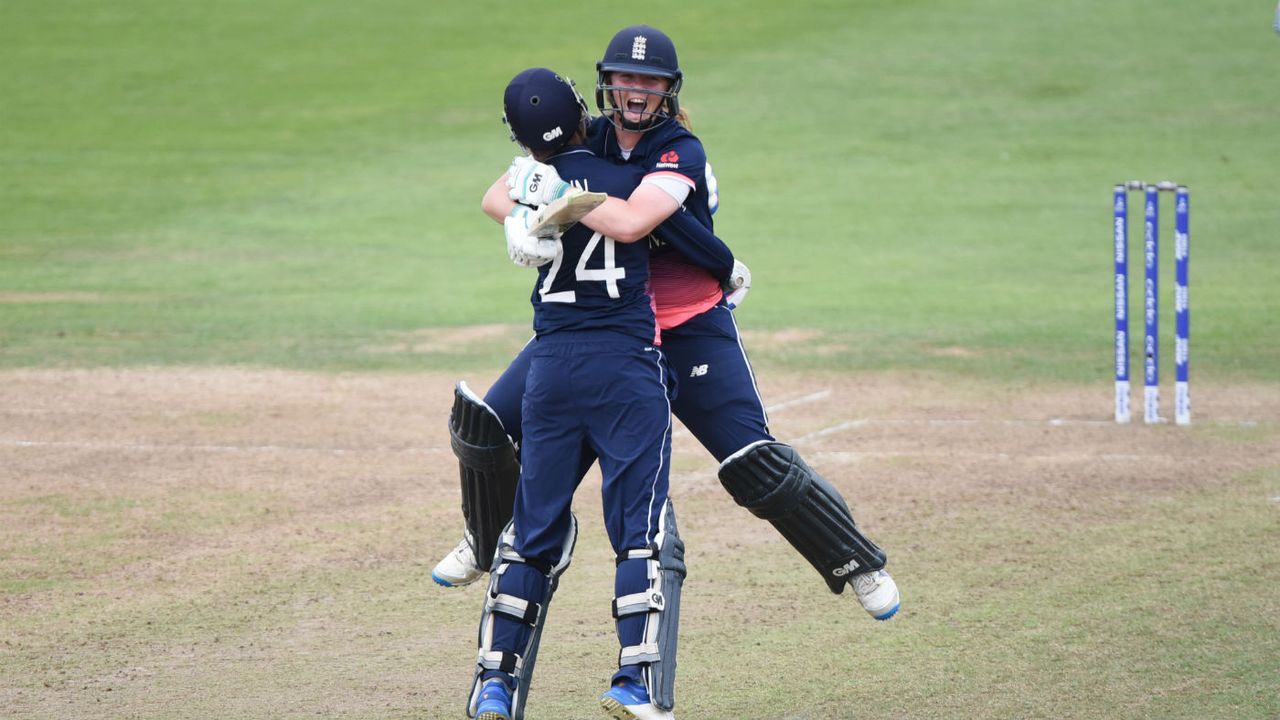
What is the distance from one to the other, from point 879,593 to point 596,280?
1475 mm

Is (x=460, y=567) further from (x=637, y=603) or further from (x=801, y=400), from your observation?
(x=801, y=400)

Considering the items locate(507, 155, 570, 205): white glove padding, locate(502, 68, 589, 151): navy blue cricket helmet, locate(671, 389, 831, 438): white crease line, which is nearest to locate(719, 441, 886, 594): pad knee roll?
locate(507, 155, 570, 205): white glove padding

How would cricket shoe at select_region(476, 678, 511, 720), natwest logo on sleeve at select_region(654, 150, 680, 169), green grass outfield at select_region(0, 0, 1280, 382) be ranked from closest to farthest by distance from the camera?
1. cricket shoe at select_region(476, 678, 511, 720)
2. natwest logo on sleeve at select_region(654, 150, 680, 169)
3. green grass outfield at select_region(0, 0, 1280, 382)

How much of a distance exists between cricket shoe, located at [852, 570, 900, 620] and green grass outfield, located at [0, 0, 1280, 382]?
644 cm

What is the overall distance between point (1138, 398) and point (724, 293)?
630 centimetres

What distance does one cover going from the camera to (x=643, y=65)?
4930 millimetres

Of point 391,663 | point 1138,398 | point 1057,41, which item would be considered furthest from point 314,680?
point 1057,41

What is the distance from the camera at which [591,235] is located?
4.68 m

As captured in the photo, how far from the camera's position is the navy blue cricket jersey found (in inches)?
185

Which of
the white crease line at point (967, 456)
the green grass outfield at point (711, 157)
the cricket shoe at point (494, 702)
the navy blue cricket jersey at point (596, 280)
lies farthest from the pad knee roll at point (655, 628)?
Result: the green grass outfield at point (711, 157)

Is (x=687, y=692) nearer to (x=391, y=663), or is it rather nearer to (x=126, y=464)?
(x=391, y=663)

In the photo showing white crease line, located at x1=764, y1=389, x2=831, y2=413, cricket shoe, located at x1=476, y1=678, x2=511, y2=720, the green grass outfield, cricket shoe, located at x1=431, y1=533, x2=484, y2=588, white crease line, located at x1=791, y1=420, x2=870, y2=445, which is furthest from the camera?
the green grass outfield

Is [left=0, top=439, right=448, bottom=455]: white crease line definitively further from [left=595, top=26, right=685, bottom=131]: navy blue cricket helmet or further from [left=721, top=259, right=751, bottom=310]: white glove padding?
[left=595, top=26, right=685, bottom=131]: navy blue cricket helmet

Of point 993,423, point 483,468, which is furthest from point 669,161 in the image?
point 993,423
